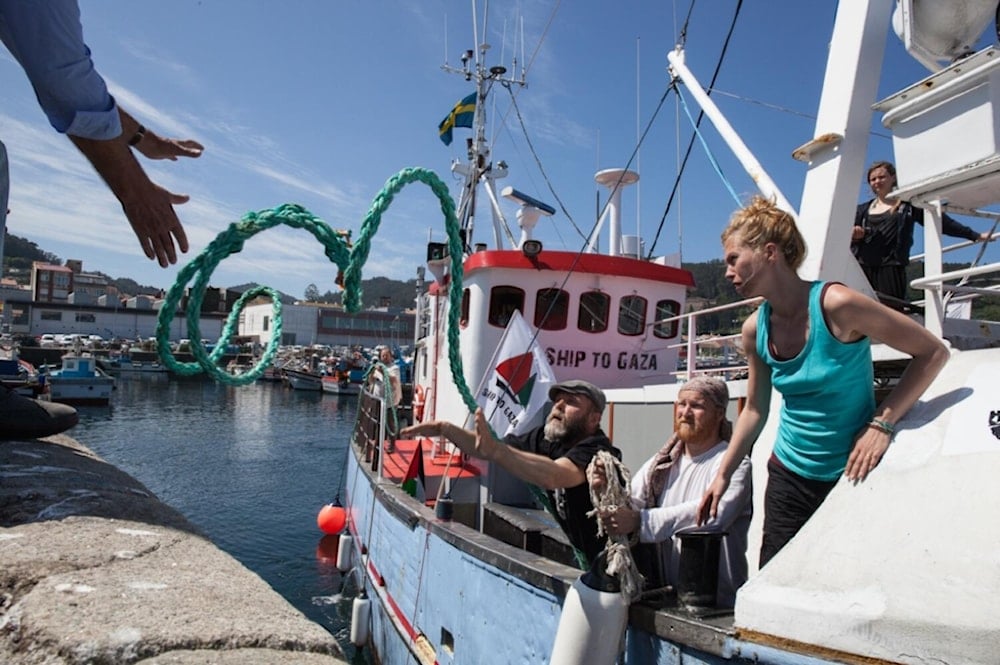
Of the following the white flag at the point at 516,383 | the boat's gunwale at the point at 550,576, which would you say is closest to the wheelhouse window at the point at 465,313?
the white flag at the point at 516,383

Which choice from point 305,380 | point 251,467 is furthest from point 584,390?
point 305,380

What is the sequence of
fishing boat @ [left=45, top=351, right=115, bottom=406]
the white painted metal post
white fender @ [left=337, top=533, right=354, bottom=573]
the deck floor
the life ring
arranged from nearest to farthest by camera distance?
the white painted metal post
the deck floor
white fender @ [left=337, top=533, right=354, bottom=573]
the life ring
fishing boat @ [left=45, top=351, right=115, bottom=406]

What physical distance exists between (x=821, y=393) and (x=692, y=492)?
66 cm

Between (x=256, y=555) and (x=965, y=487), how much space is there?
42.4 feet

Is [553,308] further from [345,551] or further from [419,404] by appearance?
[345,551]

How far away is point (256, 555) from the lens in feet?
42.2

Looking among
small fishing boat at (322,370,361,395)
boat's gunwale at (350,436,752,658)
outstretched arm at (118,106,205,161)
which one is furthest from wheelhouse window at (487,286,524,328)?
small fishing boat at (322,370,361,395)

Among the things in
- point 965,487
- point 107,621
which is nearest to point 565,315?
point 965,487

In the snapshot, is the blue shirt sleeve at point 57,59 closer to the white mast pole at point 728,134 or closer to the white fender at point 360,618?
the white mast pole at point 728,134

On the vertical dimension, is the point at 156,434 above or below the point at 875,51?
below

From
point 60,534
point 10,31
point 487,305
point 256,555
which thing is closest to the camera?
point 10,31

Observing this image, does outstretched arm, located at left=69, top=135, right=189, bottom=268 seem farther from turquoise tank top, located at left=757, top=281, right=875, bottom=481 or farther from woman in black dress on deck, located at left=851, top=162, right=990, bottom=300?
woman in black dress on deck, located at left=851, top=162, right=990, bottom=300

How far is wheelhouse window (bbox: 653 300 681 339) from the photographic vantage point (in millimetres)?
9500

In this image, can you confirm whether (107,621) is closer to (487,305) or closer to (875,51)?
(875,51)
